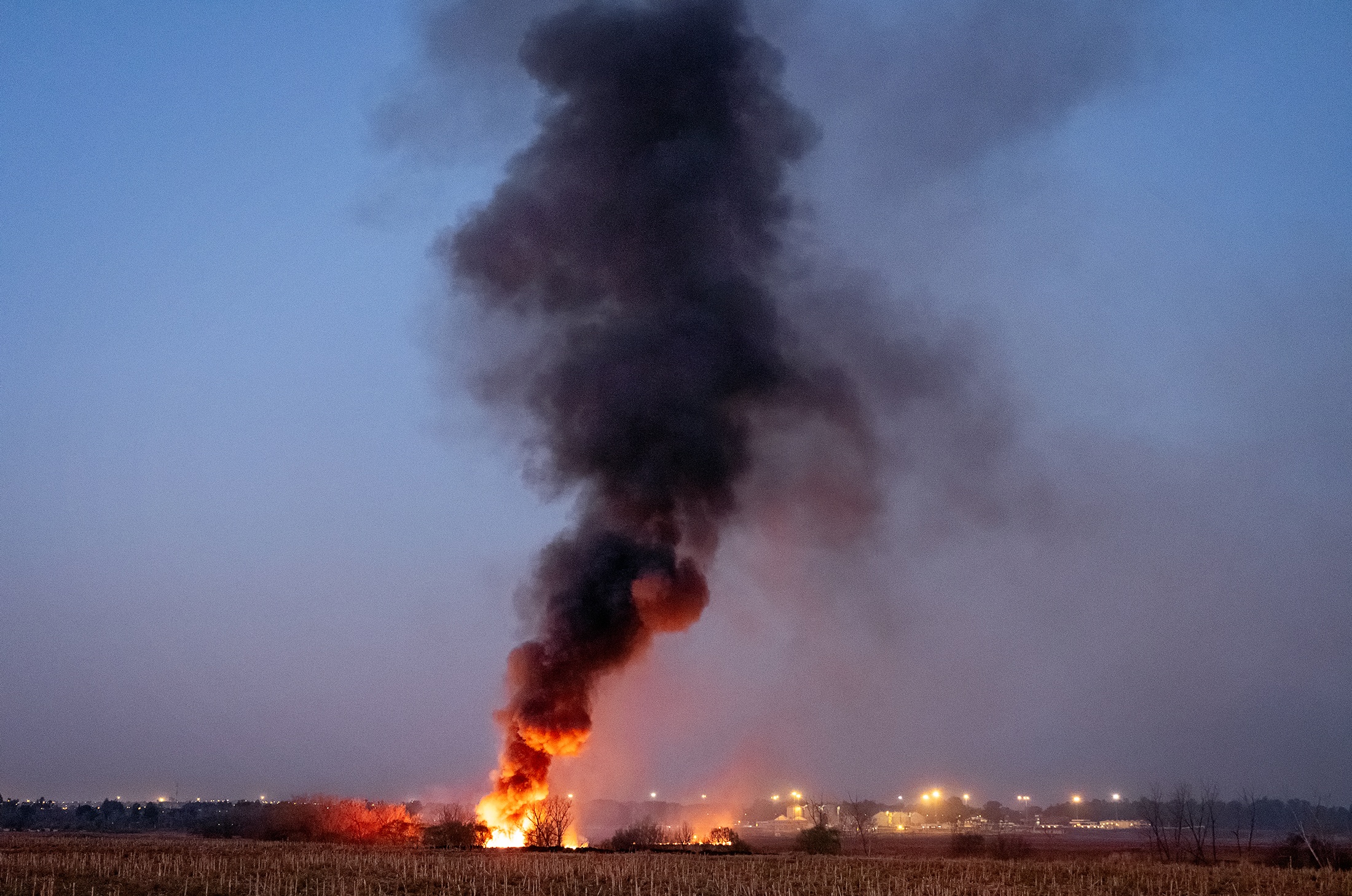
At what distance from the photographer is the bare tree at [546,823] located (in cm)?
6397

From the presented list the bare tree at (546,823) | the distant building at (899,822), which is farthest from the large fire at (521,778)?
the distant building at (899,822)

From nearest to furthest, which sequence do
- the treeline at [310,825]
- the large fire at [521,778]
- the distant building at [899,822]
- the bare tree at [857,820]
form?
the large fire at [521,778], the treeline at [310,825], the bare tree at [857,820], the distant building at [899,822]

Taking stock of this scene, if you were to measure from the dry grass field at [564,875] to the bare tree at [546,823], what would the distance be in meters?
7.50

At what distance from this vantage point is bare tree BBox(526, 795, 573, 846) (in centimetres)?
6397

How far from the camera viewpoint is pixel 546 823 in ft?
212

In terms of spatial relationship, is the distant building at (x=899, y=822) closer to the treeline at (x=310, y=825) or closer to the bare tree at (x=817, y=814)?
the bare tree at (x=817, y=814)

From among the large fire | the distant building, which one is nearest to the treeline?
the large fire

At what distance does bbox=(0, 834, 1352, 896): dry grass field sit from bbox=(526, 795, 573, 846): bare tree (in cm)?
750

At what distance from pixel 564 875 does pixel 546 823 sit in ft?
73.2

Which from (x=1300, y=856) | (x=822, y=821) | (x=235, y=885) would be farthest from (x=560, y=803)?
(x=1300, y=856)

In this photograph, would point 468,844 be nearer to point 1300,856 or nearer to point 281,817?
point 281,817

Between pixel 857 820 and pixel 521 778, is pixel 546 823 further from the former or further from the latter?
pixel 857 820

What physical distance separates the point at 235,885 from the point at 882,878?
1061 inches

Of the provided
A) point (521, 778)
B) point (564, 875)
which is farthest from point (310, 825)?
point (564, 875)
